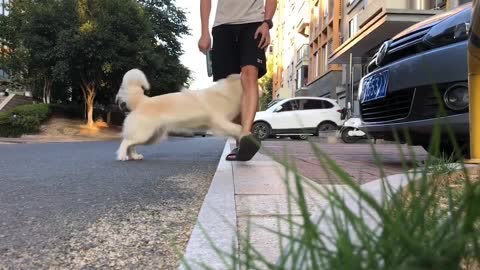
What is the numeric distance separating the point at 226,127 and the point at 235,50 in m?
0.72

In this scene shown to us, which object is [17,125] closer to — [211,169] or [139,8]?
[139,8]

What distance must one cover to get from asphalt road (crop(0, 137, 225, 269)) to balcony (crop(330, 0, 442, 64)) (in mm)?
14536

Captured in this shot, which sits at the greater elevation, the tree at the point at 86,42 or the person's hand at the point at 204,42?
the tree at the point at 86,42

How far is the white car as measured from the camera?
60.4ft

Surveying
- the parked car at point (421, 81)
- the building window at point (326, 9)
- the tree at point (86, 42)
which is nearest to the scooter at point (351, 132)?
the parked car at point (421, 81)

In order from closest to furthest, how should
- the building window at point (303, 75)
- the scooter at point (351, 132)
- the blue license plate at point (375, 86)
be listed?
1. the blue license plate at point (375, 86)
2. the scooter at point (351, 132)
3. the building window at point (303, 75)

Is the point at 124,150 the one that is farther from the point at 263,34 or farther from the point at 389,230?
the point at 389,230

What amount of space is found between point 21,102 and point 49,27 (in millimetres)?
8974

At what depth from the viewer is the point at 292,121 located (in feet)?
59.5

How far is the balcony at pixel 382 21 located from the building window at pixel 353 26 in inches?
63.7

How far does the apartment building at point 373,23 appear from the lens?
17.6 meters

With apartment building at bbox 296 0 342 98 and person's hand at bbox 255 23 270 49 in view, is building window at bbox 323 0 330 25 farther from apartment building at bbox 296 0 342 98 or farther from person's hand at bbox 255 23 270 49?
person's hand at bbox 255 23 270 49

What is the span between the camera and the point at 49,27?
83.9ft

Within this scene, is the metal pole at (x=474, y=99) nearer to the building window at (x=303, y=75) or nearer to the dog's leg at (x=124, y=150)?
the dog's leg at (x=124, y=150)
